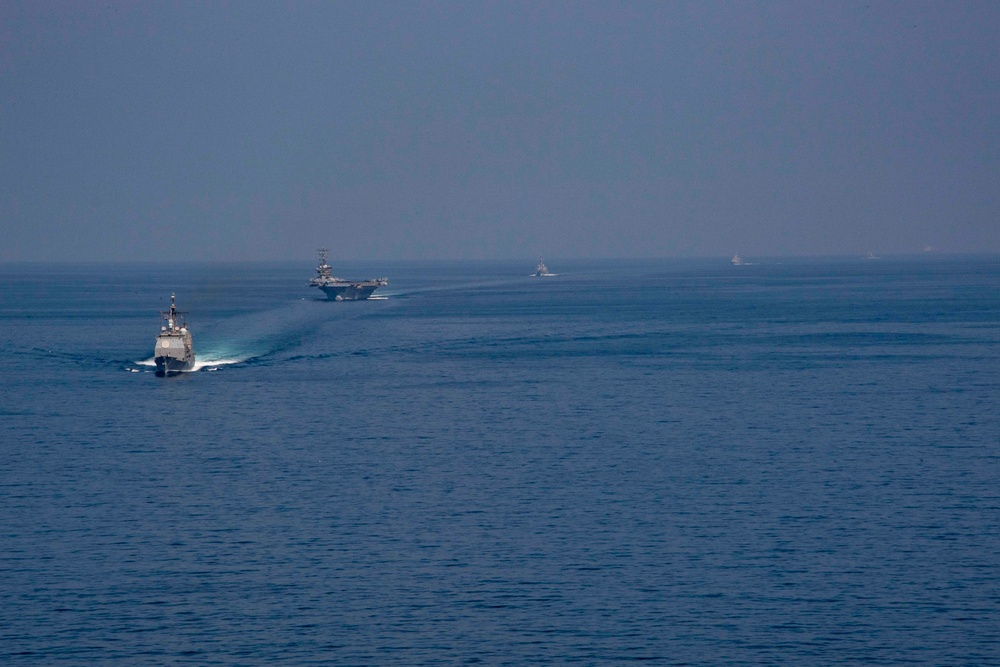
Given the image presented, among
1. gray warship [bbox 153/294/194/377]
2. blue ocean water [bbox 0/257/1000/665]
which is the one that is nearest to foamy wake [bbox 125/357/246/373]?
gray warship [bbox 153/294/194/377]

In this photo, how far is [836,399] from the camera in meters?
99.6

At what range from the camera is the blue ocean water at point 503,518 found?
44.1m

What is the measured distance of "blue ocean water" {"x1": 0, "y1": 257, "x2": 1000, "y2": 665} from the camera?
4409 cm

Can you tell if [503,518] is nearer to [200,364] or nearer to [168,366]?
[168,366]

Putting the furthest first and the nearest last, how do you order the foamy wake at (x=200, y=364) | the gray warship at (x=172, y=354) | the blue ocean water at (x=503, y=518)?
the foamy wake at (x=200, y=364) < the gray warship at (x=172, y=354) < the blue ocean water at (x=503, y=518)

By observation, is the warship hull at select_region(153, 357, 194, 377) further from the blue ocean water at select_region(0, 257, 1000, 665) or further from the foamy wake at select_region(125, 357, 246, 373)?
the blue ocean water at select_region(0, 257, 1000, 665)

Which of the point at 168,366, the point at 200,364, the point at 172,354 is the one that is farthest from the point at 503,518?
the point at 200,364

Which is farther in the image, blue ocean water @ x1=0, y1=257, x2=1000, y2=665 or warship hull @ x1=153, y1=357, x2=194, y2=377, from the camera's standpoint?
warship hull @ x1=153, y1=357, x2=194, y2=377

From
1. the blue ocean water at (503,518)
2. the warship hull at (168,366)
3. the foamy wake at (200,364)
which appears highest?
the warship hull at (168,366)

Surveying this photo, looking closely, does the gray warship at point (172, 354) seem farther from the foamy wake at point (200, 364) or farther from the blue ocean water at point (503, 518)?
the blue ocean water at point (503, 518)

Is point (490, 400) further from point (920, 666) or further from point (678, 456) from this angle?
point (920, 666)

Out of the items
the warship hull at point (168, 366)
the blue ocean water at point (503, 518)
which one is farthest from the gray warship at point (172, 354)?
the blue ocean water at point (503, 518)

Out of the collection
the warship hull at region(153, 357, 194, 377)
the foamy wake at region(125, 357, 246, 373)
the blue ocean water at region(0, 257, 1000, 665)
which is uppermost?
the warship hull at region(153, 357, 194, 377)

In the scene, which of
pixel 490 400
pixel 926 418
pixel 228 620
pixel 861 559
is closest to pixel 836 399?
pixel 926 418
